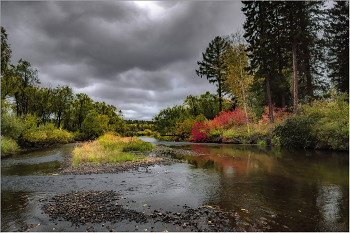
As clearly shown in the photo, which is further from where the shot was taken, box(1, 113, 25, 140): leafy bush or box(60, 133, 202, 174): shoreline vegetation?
box(1, 113, 25, 140): leafy bush

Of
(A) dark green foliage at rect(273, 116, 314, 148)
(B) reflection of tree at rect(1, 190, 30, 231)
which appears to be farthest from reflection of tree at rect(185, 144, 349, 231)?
(A) dark green foliage at rect(273, 116, 314, 148)

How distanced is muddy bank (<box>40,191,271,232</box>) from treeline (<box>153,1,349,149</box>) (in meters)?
17.9

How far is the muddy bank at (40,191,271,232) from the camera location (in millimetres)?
4785

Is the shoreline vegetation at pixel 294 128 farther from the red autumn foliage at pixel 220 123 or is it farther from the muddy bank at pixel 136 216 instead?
the muddy bank at pixel 136 216

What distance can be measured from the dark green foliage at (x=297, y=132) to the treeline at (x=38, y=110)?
97.8 feet

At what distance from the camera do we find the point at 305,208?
5.89 meters

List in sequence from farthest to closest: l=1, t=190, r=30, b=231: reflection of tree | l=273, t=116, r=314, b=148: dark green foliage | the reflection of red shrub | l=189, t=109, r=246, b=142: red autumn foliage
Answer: the reflection of red shrub → l=189, t=109, r=246, b=142: red autumn foliage → l=273, t=116, r=314, b=148: dark green foliage → l=1, t=190, r=30, b=231: reflection of tree

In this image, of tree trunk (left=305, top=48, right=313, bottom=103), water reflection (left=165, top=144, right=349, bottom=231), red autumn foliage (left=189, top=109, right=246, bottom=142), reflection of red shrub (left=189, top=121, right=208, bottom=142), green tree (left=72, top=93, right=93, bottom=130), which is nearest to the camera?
water reflection (left=165, top=144, right=349, bottom=231)

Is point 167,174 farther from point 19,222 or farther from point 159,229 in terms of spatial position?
point 19,222

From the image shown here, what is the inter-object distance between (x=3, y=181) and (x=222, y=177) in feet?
34.9

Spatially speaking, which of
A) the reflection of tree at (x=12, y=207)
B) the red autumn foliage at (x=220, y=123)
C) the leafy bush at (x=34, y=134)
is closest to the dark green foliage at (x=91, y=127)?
the leafy bush at (x=34, y=134)

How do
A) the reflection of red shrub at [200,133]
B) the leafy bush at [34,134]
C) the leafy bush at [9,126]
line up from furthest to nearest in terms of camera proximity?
1. the reflection of red shrub at [200,133]
2. the leafy bush at [34,134]
3. the leafy bush at [9,126]

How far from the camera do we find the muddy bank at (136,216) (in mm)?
4785

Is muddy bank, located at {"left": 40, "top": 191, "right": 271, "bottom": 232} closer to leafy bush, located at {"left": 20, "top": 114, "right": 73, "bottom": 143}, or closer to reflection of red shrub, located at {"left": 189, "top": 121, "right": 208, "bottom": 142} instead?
leafy bush, located at {"left": 20, "top": 114, "right": 73, "bottom": 143}
